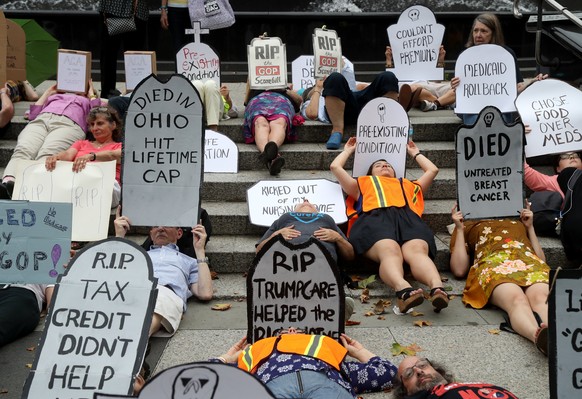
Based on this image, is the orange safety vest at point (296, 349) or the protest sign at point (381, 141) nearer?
the orange safety vest at point (296, 349)

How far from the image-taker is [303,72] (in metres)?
10.6

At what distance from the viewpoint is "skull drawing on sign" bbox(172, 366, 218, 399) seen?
324cm

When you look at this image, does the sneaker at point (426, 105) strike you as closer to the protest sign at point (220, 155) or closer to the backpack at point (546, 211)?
the protest sign at point (220, 155)

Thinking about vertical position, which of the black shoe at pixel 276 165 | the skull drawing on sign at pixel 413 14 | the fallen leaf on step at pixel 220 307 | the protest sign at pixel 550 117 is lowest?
the fallen leaf on step at pixel 220 307

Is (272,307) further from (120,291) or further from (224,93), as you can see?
(224,93)

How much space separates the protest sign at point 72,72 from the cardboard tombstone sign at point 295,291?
170 inches

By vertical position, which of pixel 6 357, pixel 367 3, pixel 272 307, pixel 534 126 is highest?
pixel 367 3

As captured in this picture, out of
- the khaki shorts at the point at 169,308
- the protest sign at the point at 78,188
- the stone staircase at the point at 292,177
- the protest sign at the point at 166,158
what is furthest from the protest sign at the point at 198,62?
the khaki shorts at the point at 169,308

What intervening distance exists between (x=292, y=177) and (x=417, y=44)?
268cm

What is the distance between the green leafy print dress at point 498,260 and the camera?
623 cm

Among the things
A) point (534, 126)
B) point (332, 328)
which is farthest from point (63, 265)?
point (534, 126)

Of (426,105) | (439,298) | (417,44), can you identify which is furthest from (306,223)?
(417,44)

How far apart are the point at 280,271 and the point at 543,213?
2938 millimetres

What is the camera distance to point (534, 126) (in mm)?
8062
